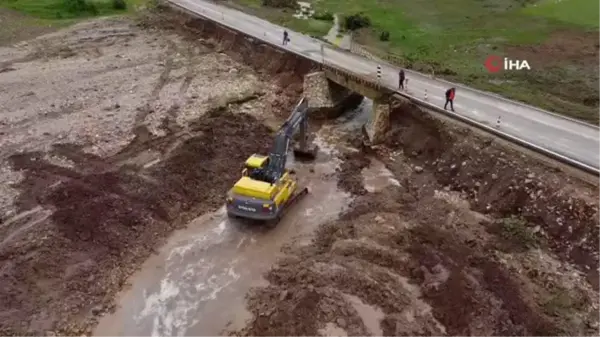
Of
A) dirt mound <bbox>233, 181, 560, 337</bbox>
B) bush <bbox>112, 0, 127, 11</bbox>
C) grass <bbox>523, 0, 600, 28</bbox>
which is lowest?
dirt mound <bbox>233, 181, 560, 337</bbox>

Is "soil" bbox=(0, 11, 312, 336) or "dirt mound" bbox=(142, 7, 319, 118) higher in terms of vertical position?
"dirt mound" bbox=(142, 7, 319, 118)

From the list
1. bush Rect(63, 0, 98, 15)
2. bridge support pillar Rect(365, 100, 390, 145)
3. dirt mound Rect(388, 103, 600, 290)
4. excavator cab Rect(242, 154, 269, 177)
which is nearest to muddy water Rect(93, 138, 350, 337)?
excavator cab Rect(242, 154, 269, 177)

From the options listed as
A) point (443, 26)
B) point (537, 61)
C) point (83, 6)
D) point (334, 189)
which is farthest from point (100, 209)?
point (83, 6)

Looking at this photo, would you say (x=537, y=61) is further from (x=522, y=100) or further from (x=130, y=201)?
(x=130, y=201)

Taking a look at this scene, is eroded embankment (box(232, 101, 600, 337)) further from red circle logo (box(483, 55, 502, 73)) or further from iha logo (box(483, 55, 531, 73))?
iha logo (box(483, 55, 531, 73))

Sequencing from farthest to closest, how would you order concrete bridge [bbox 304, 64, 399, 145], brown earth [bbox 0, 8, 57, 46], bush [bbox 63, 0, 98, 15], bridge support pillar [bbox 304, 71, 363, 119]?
bush [bbox 63, 0, 98, 15] → brown earth [bbox 0, 8, 57, 46] → bridge support pillar [bbox 304, 71, 363, 119] → concrete bridge [bbox 304, 64, 399, 145]

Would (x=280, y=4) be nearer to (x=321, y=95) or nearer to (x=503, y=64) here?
(x=503, y=64)
